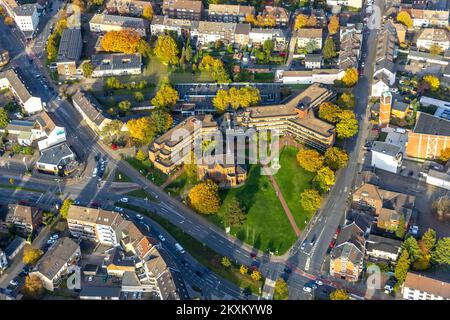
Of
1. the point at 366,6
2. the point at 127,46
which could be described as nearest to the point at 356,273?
the point at 127,46

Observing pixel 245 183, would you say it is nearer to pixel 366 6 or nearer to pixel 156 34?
pixel 156 34

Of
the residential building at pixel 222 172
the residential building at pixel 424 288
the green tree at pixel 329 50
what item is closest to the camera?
the residential building at pixel 424 288

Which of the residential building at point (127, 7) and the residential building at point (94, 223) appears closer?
the residential building at point (94, 223)

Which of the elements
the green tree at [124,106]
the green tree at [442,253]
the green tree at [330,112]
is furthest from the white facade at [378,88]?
the green tree at [124,106]

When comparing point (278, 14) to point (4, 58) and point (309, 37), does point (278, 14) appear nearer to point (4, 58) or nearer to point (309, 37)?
point (309, 37)

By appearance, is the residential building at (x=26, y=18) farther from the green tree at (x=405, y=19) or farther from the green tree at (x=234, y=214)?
the green tree at (x=405, y=19)

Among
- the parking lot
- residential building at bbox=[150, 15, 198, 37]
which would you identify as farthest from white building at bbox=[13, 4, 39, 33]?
the parking lot

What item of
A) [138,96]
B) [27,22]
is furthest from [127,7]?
[138,96]
